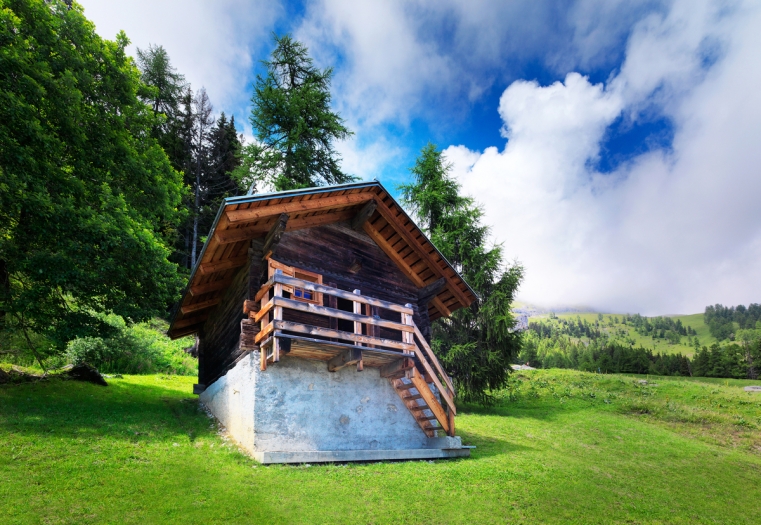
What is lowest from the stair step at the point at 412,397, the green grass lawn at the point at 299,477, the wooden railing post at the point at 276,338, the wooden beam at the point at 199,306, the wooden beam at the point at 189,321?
the green grass lawn at the point at 299,477

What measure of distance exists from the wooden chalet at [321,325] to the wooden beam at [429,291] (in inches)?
1.6

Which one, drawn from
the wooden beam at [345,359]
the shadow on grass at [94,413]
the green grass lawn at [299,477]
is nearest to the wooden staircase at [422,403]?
the green grass lawn at [299,477]

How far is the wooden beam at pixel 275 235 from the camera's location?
36.3 feet

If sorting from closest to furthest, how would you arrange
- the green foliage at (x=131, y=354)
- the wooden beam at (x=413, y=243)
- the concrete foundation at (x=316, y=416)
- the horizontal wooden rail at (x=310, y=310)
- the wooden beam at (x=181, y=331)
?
1. the horizontal wooden rail at (x=310, y=310)
2. the concrete foundation at (x=316, y=416)
3. the wooden beam at (x=413, y=243)
4. the wooden beam at (x=181, y=331)
5. the green foliage at (x=131, y=354)

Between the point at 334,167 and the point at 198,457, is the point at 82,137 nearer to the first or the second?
the point at 198,457

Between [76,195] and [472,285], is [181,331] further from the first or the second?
[472,285]

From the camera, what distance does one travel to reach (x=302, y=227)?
12.7 meters

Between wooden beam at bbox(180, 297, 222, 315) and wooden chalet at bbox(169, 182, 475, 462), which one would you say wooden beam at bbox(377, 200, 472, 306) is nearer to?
wooden chalet at bbox(169, 182, 475, 462)

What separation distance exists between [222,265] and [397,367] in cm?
620

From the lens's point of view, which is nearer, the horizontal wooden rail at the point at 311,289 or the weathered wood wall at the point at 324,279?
the horizontal wooden rail at the point at 311,289

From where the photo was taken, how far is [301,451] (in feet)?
32.6

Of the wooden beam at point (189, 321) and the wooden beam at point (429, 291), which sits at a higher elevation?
the wooden beam at point (429, 291)

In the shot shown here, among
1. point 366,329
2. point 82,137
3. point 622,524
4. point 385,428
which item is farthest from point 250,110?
point 622,524

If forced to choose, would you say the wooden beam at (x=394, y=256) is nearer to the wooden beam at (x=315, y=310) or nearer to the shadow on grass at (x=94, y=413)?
the wooden beam at (x=315, y=310)
